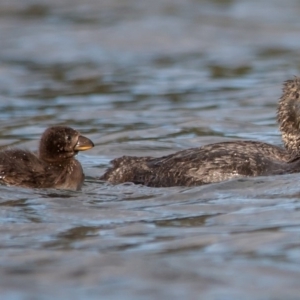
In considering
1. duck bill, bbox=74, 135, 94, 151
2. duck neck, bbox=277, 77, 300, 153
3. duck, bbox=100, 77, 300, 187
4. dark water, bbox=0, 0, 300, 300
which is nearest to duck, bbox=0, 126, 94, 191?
duck bill, bbox=74, 135, 94, 151

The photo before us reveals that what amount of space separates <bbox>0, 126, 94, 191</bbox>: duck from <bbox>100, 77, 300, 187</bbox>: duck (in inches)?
18.7

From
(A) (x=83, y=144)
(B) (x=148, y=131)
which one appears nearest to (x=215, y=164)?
(A) (x=83, y=144)

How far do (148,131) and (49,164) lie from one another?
3825 mm

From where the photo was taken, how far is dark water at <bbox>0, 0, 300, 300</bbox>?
8148mm

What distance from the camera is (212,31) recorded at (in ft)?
78.8

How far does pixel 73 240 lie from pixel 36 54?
44.6 feet

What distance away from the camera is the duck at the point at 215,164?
11.7 metres

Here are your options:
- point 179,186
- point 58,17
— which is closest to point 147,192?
point 179,186

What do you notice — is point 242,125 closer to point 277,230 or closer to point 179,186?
point 179,186

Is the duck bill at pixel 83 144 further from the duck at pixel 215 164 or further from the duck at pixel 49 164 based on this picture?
the duck at pixel 215 164

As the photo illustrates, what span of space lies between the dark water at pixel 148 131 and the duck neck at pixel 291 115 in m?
1.17

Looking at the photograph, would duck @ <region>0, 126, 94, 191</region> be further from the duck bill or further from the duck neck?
the duck neck

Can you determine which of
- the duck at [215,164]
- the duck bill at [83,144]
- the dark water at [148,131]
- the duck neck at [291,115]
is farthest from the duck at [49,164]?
the duck neck at [291,115]

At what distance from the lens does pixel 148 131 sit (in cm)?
1571
